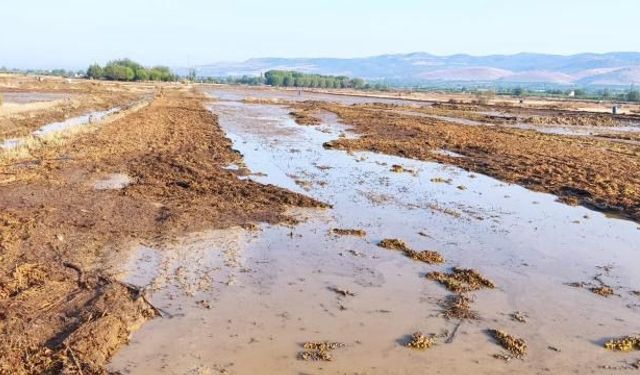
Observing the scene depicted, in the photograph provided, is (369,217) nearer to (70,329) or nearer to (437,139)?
(70,329)

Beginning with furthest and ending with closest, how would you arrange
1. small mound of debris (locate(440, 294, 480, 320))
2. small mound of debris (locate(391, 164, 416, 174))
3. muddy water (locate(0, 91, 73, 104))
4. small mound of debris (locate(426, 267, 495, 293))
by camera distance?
muddy water (locate(0, 91, 73, 104)) → small mound of debris (locate(391, 164, 416, 174)) → small mound of debris (locate(426, 267, 495, 293)) → small mound of debris (locate(440, 294, 480, 320))

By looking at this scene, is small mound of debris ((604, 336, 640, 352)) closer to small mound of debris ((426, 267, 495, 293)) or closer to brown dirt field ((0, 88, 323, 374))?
small mound of debris ((426, 267, 495, 293))

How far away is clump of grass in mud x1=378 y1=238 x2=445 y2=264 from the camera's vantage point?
33.6 ft

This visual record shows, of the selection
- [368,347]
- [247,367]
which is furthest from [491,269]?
[247,367]

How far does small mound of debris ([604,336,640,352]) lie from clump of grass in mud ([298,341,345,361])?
138 inches

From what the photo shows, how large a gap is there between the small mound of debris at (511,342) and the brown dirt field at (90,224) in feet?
14.9

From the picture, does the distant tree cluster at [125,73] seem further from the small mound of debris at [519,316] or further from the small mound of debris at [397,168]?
the small mound of debris at [519,316]

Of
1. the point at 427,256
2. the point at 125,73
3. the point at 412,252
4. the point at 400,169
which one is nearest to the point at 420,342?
the point at 427,256

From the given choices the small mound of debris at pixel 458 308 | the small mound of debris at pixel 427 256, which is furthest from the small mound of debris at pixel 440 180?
the small mound of debris at pixel 458 308

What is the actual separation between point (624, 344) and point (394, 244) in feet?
15.1

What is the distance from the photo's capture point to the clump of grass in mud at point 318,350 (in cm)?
647

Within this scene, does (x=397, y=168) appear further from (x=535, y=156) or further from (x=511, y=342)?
(x=511, y=342)

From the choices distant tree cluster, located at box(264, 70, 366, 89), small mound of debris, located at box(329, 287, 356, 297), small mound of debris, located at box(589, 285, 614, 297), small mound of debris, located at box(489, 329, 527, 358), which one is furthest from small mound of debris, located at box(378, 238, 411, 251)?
distant tree cluster, located at box(264, 70, 366, 89)

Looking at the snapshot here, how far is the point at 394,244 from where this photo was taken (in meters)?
11.0
